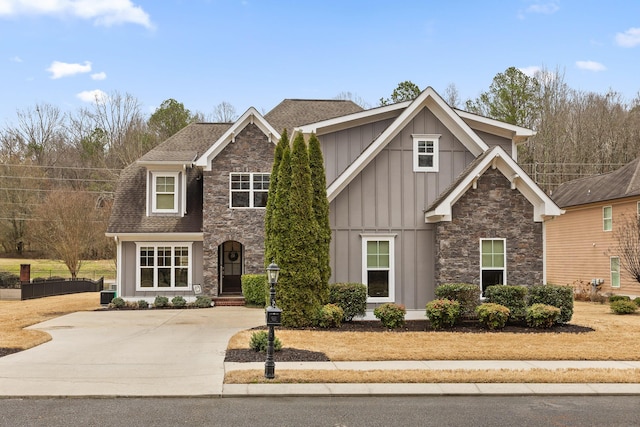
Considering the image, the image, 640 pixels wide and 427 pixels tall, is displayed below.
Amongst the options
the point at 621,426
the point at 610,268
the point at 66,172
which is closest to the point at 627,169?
the point at 610,268

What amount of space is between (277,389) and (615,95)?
1985 inches

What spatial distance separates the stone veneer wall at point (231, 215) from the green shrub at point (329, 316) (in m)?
A: 8.60

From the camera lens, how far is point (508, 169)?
17609 millimetres

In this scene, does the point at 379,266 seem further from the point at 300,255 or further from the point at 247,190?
the point at 247,190

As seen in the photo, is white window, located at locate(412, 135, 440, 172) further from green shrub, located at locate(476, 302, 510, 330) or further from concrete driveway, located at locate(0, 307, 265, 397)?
concrete driveway, located at locate(0, 307, 265, 397)

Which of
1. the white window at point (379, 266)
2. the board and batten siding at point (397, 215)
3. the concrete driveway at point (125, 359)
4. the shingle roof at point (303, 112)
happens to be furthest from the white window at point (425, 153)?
the shingle roof at point (303, 112)

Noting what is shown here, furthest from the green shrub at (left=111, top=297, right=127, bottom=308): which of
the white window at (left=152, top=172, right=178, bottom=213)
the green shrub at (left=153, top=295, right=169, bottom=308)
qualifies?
the white window at (left=152, top=172, right=178, bottom=213)

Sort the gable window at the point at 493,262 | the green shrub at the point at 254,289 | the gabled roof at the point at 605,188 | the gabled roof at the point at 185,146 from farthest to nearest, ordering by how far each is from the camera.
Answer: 1. the gabled roof at the point at 605,188
2. the gabled roof at the point at 185,146
3. the green shrub at the point at 254,289
4. the gable window at the point at 493,262

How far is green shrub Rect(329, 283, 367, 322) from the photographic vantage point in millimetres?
16984

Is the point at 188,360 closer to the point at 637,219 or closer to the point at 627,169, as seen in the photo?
the point at 637,219

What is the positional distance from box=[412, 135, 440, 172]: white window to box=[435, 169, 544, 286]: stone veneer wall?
165cm

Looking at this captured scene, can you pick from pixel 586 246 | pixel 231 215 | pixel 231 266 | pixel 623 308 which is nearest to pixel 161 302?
pixel 231 266

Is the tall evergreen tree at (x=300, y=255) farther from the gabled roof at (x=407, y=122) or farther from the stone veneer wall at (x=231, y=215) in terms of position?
the stone veneer wall at (x=231, y=215)

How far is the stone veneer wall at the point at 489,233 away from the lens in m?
17.5
